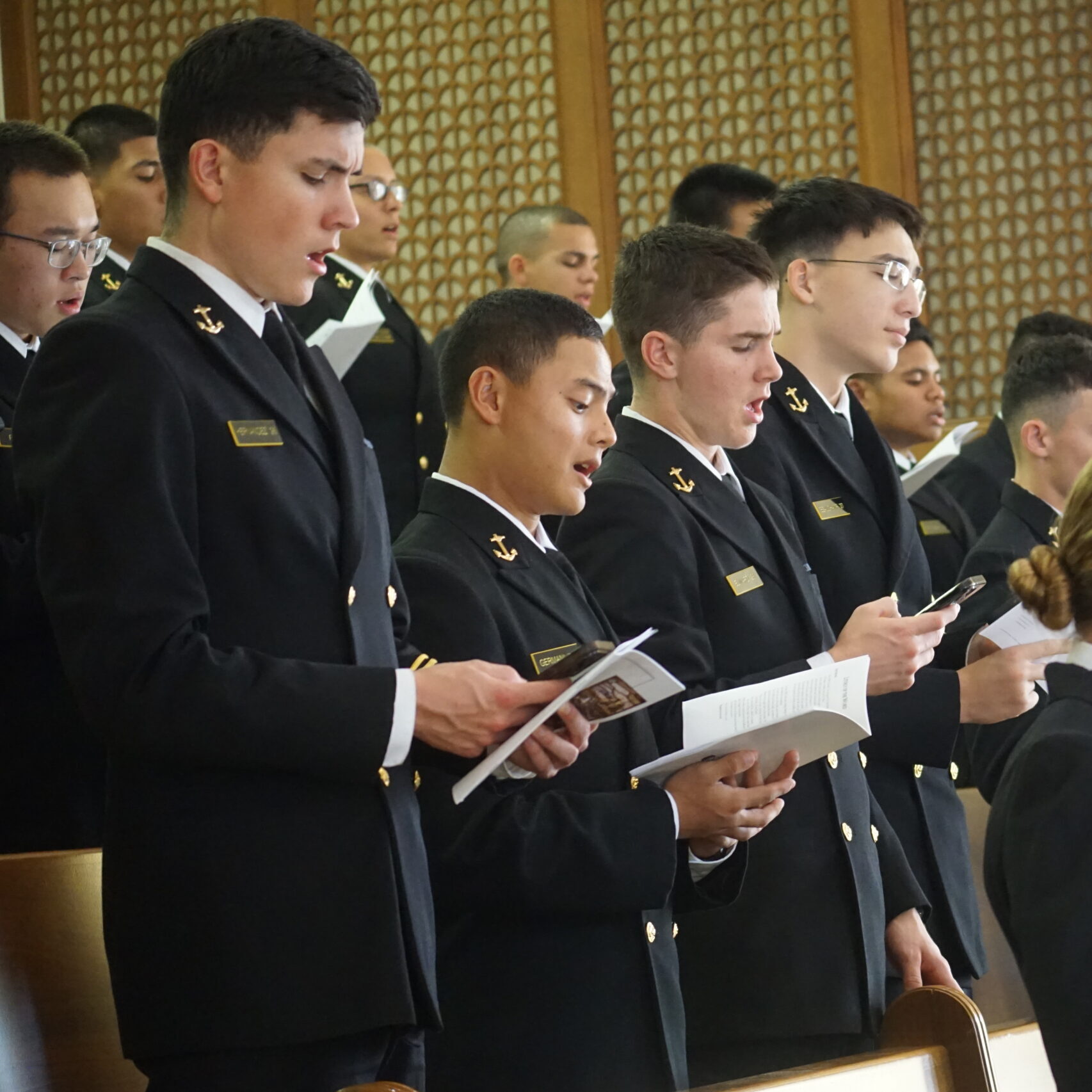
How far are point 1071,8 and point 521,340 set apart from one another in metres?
4.36

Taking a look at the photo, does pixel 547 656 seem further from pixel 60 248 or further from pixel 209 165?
pixel 60 248

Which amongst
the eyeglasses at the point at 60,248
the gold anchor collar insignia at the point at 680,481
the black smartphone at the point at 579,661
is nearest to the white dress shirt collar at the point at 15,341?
the eyeglasses at the point at 60,248

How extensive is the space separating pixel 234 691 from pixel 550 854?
1.91ft

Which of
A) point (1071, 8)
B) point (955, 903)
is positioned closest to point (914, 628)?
point (955, 903)

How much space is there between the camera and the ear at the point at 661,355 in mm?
2893

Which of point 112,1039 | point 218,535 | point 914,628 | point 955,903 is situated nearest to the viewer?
point 218,535

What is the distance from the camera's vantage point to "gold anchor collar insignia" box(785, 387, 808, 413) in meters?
3.16

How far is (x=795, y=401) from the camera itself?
317cm

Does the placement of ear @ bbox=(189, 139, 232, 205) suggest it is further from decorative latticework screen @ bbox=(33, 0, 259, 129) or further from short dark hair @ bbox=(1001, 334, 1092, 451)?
decorative latticework screen @ bbox=(33, 0, 259, 129)

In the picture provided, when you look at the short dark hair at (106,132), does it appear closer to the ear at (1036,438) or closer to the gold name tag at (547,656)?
the ear at (1036,438)

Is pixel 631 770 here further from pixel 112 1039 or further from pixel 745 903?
pixel 112 1039

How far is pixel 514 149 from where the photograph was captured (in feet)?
20.8

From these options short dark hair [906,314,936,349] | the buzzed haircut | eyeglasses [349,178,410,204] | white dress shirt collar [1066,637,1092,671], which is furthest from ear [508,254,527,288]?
white dress shirt collar [1066,637,1092,671]

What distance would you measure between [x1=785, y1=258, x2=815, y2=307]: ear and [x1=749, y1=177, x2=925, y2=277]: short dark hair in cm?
3
